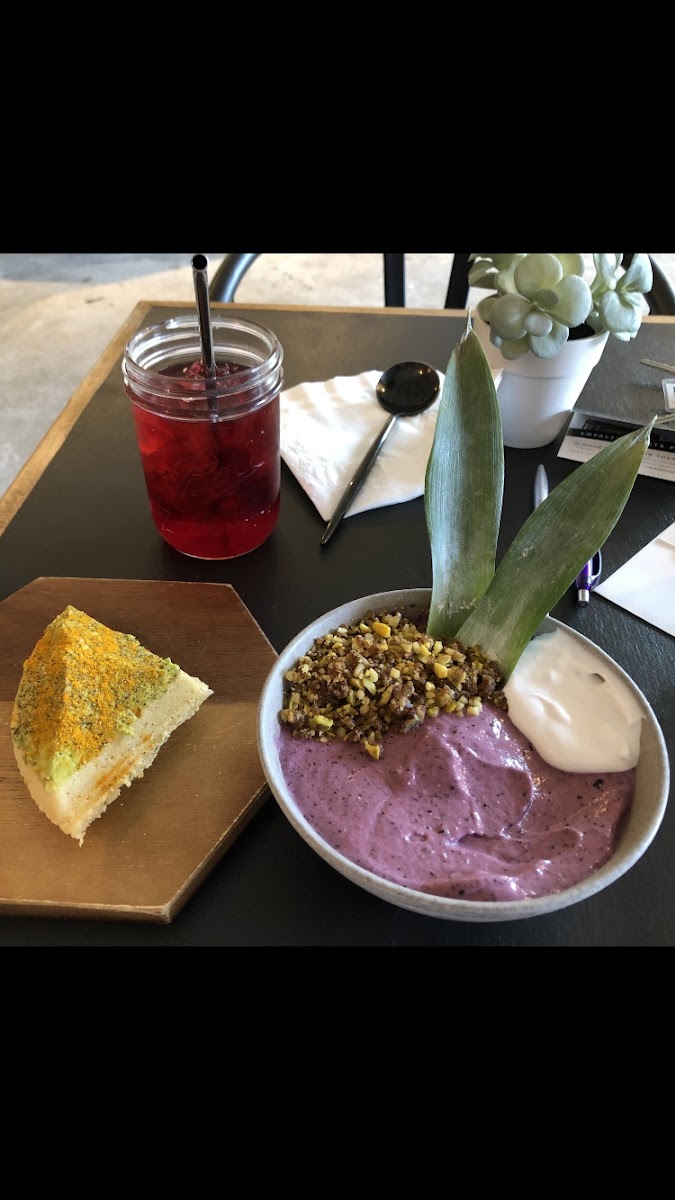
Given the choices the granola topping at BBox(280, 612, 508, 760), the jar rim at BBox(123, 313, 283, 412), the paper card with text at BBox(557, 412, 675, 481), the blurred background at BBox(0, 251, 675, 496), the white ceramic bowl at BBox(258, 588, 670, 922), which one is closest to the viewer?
the white ceramic bowl at BBox(258, 588, 670, 922)

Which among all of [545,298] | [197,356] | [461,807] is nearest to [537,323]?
[545,298]

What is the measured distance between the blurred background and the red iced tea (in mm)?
1611

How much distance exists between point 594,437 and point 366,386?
0.29m

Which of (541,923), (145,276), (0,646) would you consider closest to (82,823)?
(0,646)

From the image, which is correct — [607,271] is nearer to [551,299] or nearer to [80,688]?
[551,299]

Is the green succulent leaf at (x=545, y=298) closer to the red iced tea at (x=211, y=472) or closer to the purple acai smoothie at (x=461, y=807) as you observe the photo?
the red iced tea at (x=211, y=472)

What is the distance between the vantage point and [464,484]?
0.69 metres

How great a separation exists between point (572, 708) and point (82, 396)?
2.52ft

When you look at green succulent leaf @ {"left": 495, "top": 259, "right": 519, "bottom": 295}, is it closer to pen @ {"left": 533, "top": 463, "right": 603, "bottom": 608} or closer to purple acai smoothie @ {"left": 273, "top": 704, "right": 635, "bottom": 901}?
pen @ {"left": 533, "top": 463, "right": 603, "bottom": 608}

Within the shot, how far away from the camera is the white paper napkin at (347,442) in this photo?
0.90 m

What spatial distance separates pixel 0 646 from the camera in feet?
2.40

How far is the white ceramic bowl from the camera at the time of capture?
0.46 m

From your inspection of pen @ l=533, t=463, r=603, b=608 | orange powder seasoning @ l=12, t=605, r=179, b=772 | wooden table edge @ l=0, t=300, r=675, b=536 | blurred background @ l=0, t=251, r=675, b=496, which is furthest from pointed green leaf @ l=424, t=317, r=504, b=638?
blurred background @ l=0, t=251, r=675, b=496

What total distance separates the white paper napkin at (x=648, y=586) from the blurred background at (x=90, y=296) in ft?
5.98
